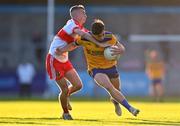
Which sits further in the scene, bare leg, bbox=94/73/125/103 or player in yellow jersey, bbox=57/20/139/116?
player in yellow jersey, bbox=57/20/139/116

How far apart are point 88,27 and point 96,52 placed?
994 inches

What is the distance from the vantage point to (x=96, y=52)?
664 inches

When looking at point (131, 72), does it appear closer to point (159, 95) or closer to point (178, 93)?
point (178, 93)

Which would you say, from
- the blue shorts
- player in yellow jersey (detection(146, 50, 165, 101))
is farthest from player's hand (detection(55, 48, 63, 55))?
player in yellow jersey (detection(146, 50, 165, 101))

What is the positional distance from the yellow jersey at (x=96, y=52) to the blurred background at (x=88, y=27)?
23.8 m

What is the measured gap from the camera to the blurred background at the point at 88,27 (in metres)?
41.9

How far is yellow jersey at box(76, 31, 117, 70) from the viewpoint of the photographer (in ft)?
55.2

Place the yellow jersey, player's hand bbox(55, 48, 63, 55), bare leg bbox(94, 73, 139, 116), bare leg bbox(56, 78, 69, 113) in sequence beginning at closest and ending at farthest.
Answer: bare leg bbox(94, 73, 139, 116) → the yellow jersey → player's hand bbox(55, 48, 63, 55) → bare leg bbox(56, 78, 69, 113)

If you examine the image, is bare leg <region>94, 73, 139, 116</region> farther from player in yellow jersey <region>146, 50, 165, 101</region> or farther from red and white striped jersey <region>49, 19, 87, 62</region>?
player in yellow jersey <region>146, 50, 165, 101</region>

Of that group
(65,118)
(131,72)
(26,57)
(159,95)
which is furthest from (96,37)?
(26,57)

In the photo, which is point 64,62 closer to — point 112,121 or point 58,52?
point 58,52

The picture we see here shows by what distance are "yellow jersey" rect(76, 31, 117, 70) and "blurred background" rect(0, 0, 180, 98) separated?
78.2 ft

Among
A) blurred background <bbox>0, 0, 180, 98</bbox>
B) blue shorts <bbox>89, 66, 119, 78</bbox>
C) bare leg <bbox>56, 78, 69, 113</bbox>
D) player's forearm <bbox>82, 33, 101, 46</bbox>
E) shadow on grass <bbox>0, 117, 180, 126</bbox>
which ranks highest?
blurred background <bbox>0, 0, 180, 98</bbox>

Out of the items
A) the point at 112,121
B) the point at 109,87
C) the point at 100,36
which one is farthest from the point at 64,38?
the point at 112,121
